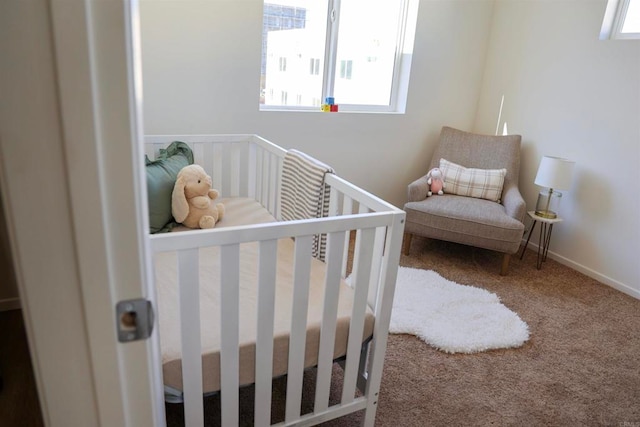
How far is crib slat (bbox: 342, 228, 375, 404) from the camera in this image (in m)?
1.33

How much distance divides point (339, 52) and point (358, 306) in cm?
235

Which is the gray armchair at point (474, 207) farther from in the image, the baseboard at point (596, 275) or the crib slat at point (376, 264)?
the crib slat at point (376, 264)

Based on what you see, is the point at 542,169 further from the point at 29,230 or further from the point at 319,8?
the point at 29,230

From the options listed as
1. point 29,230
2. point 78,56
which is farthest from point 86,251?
point 78,56

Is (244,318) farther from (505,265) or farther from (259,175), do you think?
(505,265)

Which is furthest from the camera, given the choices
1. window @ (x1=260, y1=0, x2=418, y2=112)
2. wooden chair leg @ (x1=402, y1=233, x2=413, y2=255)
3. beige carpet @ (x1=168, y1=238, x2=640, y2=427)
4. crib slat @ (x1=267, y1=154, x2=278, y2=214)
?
wooden chair leg @ (x1=402, y1=233, x2=413, y2=255)

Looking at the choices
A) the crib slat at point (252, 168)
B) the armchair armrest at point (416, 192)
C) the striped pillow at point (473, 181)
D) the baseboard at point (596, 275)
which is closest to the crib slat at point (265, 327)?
the crib slat at point (252, 168)

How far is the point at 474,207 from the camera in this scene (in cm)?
298

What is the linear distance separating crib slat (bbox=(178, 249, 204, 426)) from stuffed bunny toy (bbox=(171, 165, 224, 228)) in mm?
926

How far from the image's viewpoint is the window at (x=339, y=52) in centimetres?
301

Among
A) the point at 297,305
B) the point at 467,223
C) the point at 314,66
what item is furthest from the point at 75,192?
the point at 314,66

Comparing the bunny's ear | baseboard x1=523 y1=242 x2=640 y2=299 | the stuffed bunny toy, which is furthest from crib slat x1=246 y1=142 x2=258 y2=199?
baseboard x1=523 y1=242 x2=640 y2=299

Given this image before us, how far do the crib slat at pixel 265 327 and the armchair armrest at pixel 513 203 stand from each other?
86.6 inches

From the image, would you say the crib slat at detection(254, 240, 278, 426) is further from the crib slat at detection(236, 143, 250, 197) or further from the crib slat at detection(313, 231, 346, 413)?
the crib slat at detection(236, 143, 250, 197)
